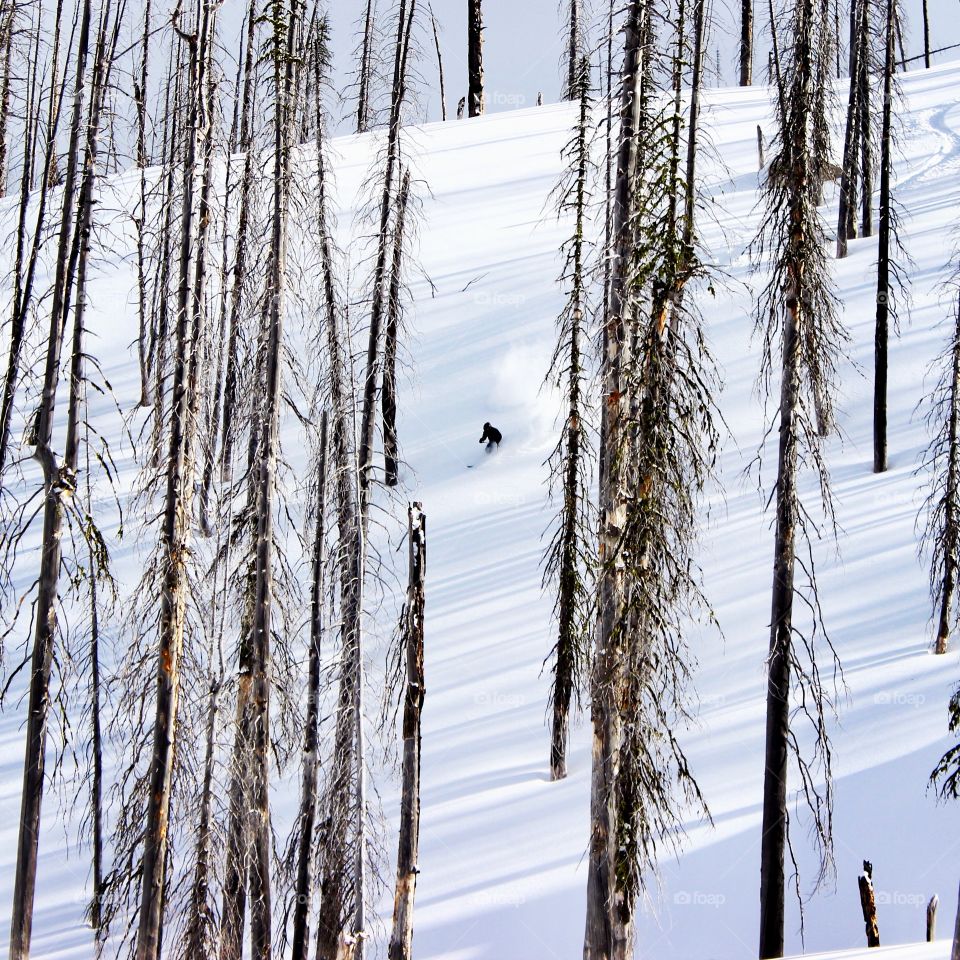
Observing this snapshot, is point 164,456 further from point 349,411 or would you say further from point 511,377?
point 511,377

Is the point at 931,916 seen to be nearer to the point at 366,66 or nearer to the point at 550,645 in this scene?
the point at 550,645

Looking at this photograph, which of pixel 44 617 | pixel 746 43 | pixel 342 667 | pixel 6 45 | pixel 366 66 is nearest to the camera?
pixel 44 617

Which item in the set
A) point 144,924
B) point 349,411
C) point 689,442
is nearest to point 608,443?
point 689,442

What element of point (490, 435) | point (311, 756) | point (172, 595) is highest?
point (490, 435)

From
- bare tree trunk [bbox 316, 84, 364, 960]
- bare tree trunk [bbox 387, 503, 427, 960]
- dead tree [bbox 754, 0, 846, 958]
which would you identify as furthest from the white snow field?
bare tree trunk [bbox 387, 503, 427, 960]

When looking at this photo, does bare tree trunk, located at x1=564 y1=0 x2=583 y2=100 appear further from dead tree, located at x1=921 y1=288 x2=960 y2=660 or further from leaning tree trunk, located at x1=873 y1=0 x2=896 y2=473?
dead tree, located at x1=921 y1=288 x2=960 y2=660

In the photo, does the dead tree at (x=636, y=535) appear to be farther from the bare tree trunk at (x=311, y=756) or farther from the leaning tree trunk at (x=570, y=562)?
the leaning tree trunk at (x=570, y=562)

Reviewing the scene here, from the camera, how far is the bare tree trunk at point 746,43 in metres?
45.8

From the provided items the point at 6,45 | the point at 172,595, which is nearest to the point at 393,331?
the point at 6,45

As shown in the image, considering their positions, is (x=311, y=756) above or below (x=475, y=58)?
below

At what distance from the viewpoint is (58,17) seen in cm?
1384

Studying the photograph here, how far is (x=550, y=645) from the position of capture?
62.4ft

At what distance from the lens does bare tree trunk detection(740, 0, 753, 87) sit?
45.8 metres

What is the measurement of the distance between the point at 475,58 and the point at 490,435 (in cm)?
2579
